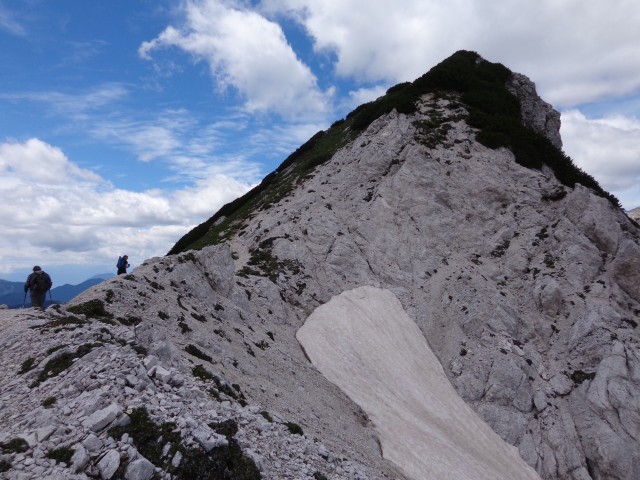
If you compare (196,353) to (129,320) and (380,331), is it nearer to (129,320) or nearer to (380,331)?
(129,320)

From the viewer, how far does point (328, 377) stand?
25281 millimetres

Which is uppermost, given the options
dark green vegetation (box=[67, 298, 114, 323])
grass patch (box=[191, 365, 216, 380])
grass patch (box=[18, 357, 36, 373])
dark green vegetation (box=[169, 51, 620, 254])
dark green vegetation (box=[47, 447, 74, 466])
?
dark green vegetation (box=[169, 51, 620, 254])

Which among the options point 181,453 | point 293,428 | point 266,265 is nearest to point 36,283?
point 293,428

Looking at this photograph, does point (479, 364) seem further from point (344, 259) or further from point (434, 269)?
point (344, 259)

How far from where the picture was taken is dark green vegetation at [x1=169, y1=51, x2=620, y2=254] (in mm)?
45062

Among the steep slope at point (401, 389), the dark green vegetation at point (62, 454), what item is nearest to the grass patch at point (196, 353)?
the dark green vegetation at point (62, 454)

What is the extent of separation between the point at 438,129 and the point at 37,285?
131 feet

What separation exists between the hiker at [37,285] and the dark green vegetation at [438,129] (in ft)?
75.4

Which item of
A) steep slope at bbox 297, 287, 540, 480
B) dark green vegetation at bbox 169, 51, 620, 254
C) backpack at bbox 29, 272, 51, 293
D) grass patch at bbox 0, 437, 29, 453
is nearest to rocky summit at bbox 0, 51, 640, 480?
grass patch at bbox 0, 437, 29, 453

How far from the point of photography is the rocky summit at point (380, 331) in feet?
39.2

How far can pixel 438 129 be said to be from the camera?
47344mm

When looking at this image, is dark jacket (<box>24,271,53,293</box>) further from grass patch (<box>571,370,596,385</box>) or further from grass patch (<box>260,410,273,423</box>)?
grass patch (<box>571,370,596,385</box>)

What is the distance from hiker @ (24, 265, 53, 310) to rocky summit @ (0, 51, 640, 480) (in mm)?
3007

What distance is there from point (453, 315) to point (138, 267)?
76.3 feet
